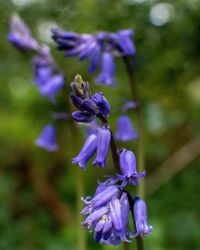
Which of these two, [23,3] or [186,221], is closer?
[186,221]

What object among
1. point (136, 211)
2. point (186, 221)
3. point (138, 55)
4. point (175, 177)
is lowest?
point (136, 211)

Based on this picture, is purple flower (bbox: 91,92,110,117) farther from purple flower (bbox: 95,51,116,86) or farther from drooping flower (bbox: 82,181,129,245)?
purple flower (bbox: 95,51,116,86)

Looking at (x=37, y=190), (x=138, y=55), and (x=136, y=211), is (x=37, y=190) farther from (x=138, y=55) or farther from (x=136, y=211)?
(x=136, y=211)

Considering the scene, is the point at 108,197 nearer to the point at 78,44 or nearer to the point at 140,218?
the point at 140,218

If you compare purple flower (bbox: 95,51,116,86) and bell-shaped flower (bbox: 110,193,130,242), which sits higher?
purple flower (bbox: 95,51,116,86)

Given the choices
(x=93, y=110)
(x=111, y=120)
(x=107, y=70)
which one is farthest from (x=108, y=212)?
(x=111, y=120)

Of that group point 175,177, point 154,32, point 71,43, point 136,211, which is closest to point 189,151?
point 175,177

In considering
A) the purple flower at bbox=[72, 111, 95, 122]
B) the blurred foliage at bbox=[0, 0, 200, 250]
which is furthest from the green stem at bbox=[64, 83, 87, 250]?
the purple flower at bbox=[72, 111, 95, 122]
